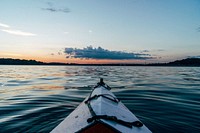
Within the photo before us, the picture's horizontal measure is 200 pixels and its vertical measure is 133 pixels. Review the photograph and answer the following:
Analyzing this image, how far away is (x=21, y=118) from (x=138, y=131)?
5.65m

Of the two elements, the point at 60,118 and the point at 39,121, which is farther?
the point at 60,118

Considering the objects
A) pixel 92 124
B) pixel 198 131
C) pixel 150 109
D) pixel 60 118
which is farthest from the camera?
pixel 150 109

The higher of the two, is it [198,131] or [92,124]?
[92,124]

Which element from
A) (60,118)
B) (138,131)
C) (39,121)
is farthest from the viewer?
(60,118)

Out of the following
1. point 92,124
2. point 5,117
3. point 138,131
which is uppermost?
point 92,124

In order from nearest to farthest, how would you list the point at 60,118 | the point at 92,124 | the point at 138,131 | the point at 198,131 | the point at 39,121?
the point at 92,124, the point at 138,131, the point at 198,131, the point at 39,121, the point at 60,118

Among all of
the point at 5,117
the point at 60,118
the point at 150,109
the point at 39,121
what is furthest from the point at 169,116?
the point at 5,117

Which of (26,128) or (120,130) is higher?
(120,130)

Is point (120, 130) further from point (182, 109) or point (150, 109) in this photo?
point (182, 109)

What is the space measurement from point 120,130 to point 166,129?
4.00 m

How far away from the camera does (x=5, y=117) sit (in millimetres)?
7816

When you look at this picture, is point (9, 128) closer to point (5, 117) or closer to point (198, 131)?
point (5, 117)

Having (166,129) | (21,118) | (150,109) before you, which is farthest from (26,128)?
(150,109)

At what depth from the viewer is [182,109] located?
30.7ft
